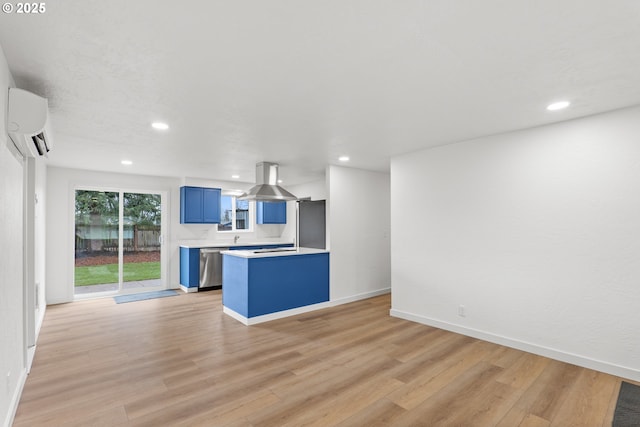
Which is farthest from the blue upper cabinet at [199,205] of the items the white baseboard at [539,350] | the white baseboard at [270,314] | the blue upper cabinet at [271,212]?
the white baseboard at [539,350]

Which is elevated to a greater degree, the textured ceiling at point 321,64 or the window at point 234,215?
the textured ceiling at point 321,64

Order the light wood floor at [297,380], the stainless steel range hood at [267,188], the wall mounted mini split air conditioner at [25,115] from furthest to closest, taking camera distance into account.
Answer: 1. the stainless steel range hood at [267,188]
2. the light wood floor at [297,380]
3. the wall mounted mini split air conditioner at [25,115]

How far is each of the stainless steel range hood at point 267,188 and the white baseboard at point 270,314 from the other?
1.78 metres

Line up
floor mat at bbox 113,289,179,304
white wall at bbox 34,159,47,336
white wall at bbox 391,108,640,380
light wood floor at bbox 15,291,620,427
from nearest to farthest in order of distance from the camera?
light wood floor at bbox 15,291,620,427
white wall at bbox 391,108,640,380
white wall at bbox 34,159,47,336
floor mat at bbox 113,289,179,304

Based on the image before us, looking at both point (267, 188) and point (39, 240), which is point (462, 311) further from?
point (39, 240)

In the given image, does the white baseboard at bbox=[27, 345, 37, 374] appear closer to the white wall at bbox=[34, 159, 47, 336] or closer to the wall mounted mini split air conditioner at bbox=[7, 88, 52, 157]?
the white wall at bbox=[34, 159, 47, 336]

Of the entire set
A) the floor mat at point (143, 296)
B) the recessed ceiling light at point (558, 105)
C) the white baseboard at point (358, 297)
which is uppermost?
the recessed ceiling light at point (558, 105)

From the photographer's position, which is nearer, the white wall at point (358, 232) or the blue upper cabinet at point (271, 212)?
the white wall at point (358, 232)

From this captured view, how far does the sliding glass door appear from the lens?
6027 mm

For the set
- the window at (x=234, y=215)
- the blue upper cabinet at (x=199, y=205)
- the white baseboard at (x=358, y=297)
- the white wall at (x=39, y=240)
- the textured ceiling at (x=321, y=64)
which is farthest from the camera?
the window at (x=234, y=215)

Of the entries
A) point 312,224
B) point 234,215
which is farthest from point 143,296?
point 312,224

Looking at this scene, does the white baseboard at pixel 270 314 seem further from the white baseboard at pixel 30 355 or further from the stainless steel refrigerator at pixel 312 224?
the white baseboard at pixel 30 355

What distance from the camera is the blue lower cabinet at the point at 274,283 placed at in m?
4.40

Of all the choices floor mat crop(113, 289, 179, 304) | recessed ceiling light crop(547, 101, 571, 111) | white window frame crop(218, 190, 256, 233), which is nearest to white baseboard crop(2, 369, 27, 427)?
floor mat crop(113, 289, 179, 304)
